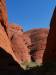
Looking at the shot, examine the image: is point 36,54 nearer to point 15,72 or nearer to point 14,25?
point 14,25

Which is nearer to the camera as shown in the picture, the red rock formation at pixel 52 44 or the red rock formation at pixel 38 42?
the red rock formation at pixel 52 44

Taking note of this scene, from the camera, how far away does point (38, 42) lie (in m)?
56.6

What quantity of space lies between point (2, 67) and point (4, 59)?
8.82 ft

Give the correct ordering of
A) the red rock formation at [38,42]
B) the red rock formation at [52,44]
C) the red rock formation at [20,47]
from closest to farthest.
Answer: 1. the red rock formation at [52,44]
2. the red rock formation at [20,47]
3. the red rock formation at [38,42]

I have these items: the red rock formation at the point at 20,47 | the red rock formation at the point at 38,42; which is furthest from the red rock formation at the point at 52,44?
the red rock formation at the point at 38,42

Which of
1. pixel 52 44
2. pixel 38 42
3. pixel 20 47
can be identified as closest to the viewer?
pixel 52 44

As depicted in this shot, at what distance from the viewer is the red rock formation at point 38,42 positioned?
5236 cm

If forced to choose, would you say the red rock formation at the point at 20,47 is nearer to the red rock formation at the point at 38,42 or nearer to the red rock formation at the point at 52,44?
the red rock formation at the point at 38,42

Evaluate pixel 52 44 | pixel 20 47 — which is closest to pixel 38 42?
pixel 20 47

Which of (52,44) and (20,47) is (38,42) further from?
(52,44)

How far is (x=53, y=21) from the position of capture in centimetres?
2983

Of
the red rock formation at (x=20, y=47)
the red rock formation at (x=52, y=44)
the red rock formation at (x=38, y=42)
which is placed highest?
the red rock formation at (x=52, y=44)

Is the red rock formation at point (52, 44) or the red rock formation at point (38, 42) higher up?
the red rock formation at point (52, 44)

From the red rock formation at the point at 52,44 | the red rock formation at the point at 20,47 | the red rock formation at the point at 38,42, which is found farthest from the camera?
the red rock formation at the point at 38,42
